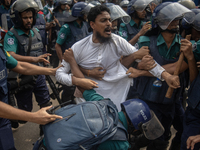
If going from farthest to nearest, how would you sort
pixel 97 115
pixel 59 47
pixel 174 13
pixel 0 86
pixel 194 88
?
pixel 59 47 → pixel 174 13 → pixel 194 88 → pixel 0 86 → pixel 97 115

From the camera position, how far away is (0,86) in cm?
192

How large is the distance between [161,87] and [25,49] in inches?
85.8

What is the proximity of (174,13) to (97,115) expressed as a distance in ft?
5.15

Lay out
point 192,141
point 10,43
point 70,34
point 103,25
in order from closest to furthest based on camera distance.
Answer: point 192,141 < point 103,25 < point 10,43 < point 70,34

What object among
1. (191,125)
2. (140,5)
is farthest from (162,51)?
(140,5)

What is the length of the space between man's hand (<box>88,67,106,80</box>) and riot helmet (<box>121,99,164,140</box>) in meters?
0.65

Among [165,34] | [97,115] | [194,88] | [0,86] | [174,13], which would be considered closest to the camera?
[97,115]

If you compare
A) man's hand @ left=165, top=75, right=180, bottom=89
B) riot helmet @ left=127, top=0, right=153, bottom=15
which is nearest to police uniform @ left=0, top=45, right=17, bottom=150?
man's hand @ left=165, top=75, right=180, bottom=89

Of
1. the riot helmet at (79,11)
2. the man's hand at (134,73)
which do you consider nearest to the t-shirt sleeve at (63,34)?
the riot helmet at (79,11)

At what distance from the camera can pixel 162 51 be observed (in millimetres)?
2438

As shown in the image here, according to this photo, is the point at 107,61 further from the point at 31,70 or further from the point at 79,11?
the point at 79,11

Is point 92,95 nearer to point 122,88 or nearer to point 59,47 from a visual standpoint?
point 122,88

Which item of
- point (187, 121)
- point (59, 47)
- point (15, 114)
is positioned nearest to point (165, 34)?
point (187, 121)

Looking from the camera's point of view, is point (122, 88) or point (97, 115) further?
point (122, 88)
